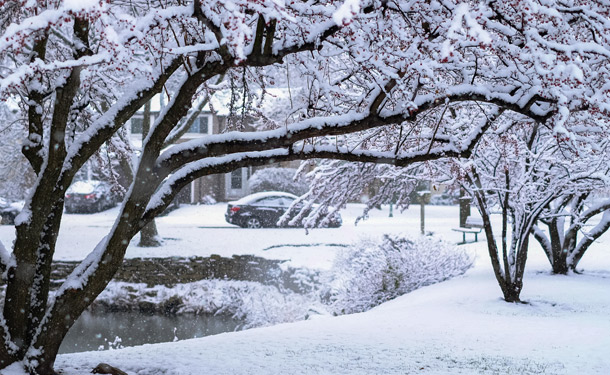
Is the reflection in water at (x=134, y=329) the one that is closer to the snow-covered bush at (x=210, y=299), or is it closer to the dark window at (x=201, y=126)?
the snow-covered bush at (x=210, y=299)

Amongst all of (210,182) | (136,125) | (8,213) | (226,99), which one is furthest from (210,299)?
(136,125)

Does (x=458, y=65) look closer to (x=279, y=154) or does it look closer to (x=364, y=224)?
(x=279, y=154)

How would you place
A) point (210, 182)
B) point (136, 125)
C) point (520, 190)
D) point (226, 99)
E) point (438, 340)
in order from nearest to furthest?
1. point (438, 340)
2. point (520, 190)
3. point (226, 99)
4. point (210, 182)
5. point (136, 125)

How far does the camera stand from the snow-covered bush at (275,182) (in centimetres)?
2897

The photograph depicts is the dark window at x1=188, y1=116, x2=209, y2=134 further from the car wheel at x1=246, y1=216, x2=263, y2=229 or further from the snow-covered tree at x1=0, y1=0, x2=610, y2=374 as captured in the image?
the snow-covered tree at x1=0, y1=0, x2=610, y2=374

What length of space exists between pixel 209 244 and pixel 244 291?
12.4ft

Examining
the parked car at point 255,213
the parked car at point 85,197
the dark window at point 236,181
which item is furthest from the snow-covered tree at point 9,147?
the dark window at point 236,181

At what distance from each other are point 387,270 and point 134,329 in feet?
19.6

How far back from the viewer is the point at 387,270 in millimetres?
12734

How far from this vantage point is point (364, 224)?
81.0 ft

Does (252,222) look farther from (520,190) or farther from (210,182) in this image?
(520,190)

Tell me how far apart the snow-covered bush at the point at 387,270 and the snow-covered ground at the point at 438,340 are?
0.46 metres

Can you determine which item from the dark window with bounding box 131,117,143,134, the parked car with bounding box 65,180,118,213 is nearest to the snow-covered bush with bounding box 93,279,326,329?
the parked car with bounding box 65,180,118,213

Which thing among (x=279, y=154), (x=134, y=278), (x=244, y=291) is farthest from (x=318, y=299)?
(x=279, y=154)
